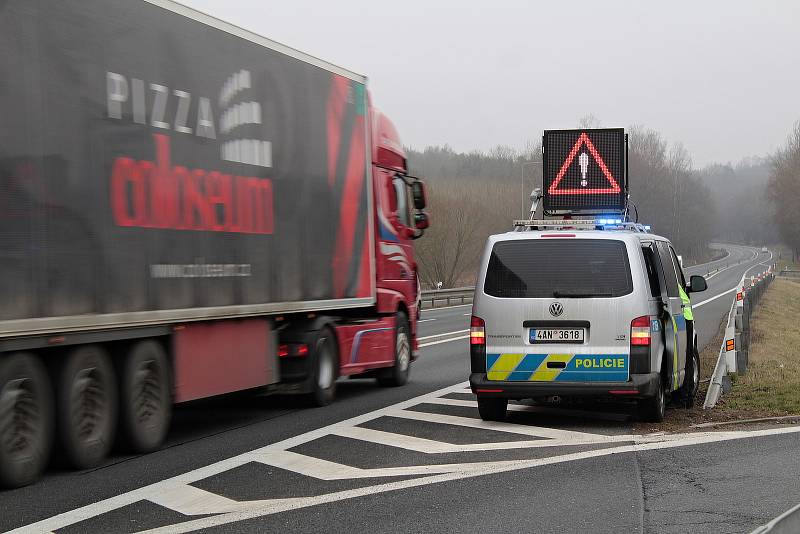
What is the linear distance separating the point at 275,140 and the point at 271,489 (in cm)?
488

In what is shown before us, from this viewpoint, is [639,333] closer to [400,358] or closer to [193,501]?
[193,501]

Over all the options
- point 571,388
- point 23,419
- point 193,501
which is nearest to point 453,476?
point 193,501

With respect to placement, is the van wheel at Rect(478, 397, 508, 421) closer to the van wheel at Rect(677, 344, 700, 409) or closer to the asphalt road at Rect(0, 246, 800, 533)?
the asphalt road at Rect(0, 246, 800, 533)

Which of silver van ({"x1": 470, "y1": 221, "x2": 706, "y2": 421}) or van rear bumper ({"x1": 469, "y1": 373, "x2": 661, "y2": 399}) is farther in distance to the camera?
silver van ({"x1": 470, "y1": 221, "x2": 706, "y2": 421})

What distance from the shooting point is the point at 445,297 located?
43438 mm

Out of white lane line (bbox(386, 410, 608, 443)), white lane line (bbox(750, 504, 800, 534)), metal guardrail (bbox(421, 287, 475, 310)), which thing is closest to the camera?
white lane line (bbox(750, 504, 800, 534))

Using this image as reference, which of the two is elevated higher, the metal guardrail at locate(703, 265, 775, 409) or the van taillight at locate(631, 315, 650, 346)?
the van taillight at locate(631, 315, 650, 346)

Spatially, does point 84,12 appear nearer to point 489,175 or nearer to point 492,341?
point 492,341

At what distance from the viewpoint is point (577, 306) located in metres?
10.7

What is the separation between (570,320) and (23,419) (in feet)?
16.5

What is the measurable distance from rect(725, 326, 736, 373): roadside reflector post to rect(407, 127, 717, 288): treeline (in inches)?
1472

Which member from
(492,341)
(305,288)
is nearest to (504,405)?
(492,341)

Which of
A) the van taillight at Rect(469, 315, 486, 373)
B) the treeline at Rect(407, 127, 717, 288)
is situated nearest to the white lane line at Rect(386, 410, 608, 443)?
the van taillight at Rect(469, 315, 486, 373)

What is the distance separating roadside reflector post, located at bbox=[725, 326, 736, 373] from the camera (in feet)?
45.9
